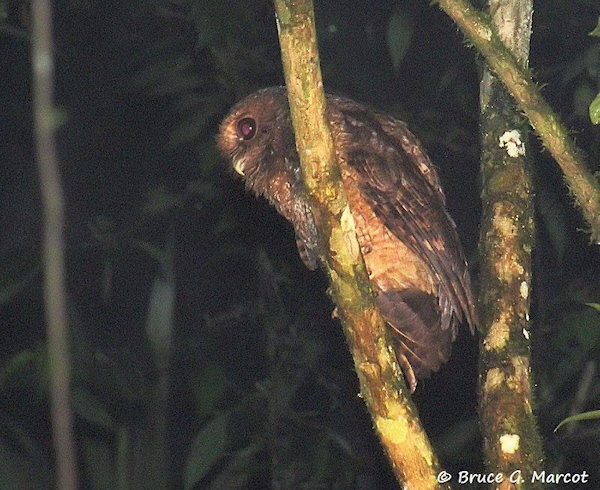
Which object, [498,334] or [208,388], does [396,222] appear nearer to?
[498,334]

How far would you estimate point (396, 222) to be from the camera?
2906 mm

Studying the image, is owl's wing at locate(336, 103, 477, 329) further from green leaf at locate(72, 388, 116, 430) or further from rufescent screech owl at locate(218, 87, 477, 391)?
green leaf at locate(72, 388, 116, 430)

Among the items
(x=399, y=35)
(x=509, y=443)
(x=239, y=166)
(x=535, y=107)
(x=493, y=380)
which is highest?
(x=399, y=35)

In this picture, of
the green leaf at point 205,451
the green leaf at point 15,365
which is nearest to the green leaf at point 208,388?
the green leaf at point 205,451

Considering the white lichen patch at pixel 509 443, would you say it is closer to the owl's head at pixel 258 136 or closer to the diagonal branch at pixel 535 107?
the diagonal branch at pixel 535 107

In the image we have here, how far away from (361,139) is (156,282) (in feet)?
4.62

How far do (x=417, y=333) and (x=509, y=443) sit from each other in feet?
2.74

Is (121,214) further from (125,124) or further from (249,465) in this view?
(249,465)

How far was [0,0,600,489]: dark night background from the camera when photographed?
3.74 metres

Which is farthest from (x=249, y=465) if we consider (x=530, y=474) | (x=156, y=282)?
(x=530, y=474)

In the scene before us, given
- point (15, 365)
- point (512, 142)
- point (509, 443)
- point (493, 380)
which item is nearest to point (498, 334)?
point (493, 380)

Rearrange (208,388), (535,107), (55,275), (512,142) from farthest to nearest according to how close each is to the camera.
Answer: (208,388)
(512,142)
(535,107)
(55,275)

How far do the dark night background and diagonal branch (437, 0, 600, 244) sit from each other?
124 centimetres

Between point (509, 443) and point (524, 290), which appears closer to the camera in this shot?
point (509, 443)
